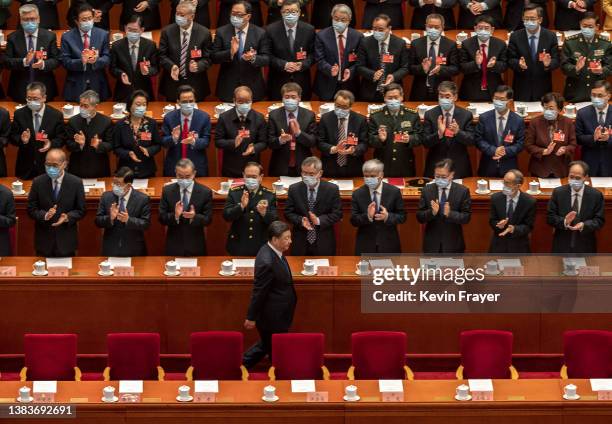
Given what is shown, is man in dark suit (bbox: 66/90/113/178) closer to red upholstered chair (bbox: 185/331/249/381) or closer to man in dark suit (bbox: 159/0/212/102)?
man in dark suit (bbox: 159/0/212/102)

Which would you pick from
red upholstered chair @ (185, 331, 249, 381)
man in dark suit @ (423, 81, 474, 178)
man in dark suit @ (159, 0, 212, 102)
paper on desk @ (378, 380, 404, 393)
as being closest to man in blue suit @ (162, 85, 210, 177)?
man in dark suit @ (159, 0, 212, 102)

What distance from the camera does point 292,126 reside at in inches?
643

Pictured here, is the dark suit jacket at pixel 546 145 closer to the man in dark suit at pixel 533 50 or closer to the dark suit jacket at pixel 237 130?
the man in dark suit at pixel 533 50

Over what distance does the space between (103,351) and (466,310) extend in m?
3.25

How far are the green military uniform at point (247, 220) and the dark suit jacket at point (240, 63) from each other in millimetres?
2342

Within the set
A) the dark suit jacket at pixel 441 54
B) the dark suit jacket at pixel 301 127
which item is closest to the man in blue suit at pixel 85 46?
the dark suit jacket at pixel 301 127

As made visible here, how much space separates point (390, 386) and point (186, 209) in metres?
3.10

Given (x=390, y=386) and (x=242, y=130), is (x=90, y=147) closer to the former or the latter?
(x=242, y=130)

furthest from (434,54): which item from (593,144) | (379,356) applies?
(379,356)

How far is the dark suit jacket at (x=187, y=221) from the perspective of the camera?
15.3m

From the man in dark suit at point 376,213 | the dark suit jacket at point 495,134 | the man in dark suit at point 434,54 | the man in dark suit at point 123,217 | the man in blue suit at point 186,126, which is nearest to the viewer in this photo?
the man in dark suit at point 123,217

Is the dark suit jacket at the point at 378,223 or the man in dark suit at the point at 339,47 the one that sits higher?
the man in dark suit at the point at 339,47

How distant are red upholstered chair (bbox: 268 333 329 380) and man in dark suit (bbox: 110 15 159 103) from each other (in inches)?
172

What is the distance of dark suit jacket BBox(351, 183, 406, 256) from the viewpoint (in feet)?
50.4
